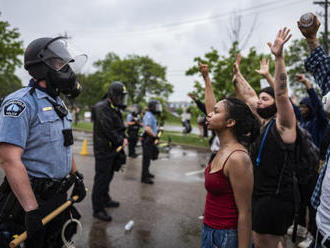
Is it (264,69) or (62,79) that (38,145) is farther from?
(264,69)

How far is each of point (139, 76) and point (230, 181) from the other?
42.0 metres

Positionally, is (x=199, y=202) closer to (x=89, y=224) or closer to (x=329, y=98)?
(x=89, y=224)

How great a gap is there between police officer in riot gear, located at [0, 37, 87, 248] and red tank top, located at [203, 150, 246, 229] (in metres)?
1.23

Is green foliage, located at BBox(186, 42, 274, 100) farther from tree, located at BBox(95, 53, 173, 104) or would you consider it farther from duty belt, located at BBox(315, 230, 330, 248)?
tree, located at BBox(95, 53, 173, 104)

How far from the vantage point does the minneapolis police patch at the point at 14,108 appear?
1.85 meters

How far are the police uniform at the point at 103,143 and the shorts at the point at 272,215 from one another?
2.69 metres

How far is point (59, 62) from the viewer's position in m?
2.21

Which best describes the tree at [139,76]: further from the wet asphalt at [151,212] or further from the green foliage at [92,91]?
the wet asphalt at [151,212]

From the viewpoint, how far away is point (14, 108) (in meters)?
1.86

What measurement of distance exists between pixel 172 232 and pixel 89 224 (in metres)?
1.27

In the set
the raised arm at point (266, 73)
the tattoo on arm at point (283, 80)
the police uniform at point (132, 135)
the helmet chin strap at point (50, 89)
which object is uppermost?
the raised arm at point (266, 73)

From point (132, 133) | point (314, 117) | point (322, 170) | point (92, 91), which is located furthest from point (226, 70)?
point (92, 91)

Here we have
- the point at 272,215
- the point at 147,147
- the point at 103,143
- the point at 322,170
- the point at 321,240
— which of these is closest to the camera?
the point at 321,240

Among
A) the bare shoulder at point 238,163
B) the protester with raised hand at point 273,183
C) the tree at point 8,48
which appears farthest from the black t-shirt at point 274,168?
the tree at point 8,48
